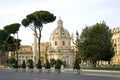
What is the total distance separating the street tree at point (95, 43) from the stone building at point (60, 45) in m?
57.0

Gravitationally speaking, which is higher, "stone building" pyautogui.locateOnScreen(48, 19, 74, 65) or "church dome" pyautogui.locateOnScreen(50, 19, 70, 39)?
"church dome" pyautogui.locateOnScreen(50, 19, 70, 39)

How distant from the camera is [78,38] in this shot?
75.4 m

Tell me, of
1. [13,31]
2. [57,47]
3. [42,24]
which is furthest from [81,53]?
[57,47]

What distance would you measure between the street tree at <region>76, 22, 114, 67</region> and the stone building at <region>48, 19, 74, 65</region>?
5704 centimetres

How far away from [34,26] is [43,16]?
3.09 m

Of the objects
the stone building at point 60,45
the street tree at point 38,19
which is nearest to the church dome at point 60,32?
the stone building at point 60,45

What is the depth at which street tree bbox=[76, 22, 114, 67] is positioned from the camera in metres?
70.9

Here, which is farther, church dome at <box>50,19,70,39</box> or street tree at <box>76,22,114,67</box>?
church dome at <box>50,19,70,39</box>

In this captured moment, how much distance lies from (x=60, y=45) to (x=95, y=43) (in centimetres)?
6149

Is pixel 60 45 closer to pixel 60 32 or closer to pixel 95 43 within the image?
pixel 60 32

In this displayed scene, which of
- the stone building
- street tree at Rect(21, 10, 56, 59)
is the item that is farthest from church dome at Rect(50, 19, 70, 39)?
street tree at Rect(21, 10, 56, 59)

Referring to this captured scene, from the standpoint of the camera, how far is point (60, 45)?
13212 cm

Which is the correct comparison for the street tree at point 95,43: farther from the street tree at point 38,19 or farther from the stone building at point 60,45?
the stone building at point 60,45

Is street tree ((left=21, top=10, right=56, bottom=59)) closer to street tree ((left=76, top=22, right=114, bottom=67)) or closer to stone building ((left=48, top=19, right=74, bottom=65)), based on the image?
street tree ((left=76, top=22, right=114, bottom=67))
